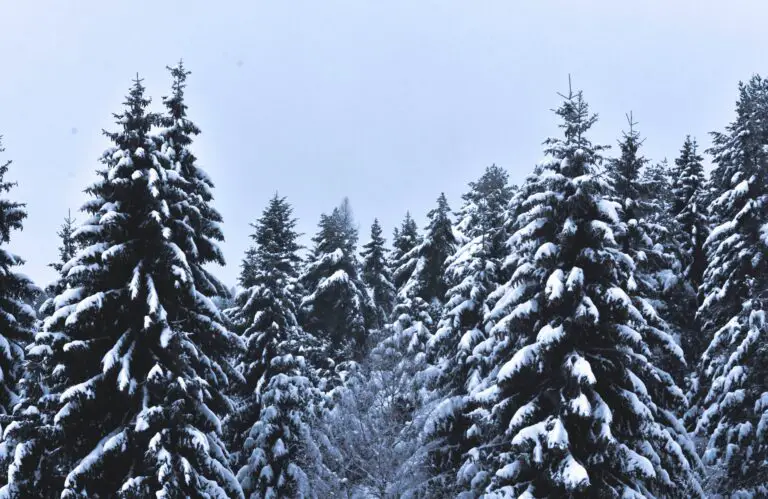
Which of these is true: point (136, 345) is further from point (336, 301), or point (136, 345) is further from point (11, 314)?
point (336, 301)

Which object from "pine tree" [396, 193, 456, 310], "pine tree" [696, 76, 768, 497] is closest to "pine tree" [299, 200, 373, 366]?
"pine tree" [396, 193, 456, 310]

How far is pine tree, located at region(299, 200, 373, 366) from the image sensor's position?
39.7 m

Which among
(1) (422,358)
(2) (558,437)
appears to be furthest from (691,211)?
(2) (558,437)

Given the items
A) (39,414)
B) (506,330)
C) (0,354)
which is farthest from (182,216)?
(506,330)

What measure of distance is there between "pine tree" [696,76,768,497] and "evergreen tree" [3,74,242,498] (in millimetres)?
16086

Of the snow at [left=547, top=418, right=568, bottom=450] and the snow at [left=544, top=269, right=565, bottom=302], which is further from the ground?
the snow at [left=544, top=269, right=565, bottom=302]

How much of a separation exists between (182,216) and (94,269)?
10.3 feet

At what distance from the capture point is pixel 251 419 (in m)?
27.0

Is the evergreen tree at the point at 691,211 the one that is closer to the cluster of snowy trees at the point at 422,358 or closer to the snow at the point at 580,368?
the cluster of snowy trees at the point at 422,358

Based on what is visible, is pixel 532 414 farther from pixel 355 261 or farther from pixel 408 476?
pixel 355 261

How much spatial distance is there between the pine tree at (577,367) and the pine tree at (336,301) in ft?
67.4

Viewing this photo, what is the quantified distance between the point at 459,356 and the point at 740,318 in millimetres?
9643

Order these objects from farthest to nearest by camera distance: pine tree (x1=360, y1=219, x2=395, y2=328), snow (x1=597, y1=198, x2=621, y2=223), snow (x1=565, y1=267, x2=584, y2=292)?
pine tree (x1=360, y1=219, x2=395, y2=328), snow (x1=597, y1=198, x2=621, y2=223), snow (x1=565, y1=267, x2=584, y2=292)

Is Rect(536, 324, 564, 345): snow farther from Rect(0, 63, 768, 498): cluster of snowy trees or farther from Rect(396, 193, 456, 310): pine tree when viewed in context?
Rect(396, 193, 456, 310): pine tree
